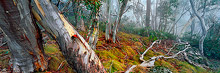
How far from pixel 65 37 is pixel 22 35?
0.48 m

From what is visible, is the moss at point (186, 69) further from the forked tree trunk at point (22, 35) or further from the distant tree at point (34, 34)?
the forked tree trunk at point (22, 35)

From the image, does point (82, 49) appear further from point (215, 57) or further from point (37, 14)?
point (215, 57)

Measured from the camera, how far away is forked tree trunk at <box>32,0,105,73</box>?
1339mm

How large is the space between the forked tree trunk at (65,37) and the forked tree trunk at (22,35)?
136 millimetres

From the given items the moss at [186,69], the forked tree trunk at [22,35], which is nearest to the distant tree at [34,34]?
the forked tree trunk at [22,35]

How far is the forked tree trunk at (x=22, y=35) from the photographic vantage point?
3.76 feet

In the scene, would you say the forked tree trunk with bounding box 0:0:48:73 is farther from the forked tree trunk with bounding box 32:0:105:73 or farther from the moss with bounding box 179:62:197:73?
the moss with bounding box 179:62:197:73

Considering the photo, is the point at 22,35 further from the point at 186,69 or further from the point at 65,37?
the point at 186,69

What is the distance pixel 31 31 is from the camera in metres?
1.38

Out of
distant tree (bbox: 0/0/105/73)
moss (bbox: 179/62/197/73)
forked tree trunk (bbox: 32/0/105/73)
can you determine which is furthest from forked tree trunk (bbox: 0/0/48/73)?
moss (bbox: 179/62/197/73)

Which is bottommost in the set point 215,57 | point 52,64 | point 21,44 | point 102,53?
point 215,57

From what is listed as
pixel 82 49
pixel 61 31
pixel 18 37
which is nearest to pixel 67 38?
pixel 61 31

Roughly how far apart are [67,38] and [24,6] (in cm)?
59

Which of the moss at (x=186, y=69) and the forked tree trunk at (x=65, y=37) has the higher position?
the forked tree trunk at (x=65, y=37)
